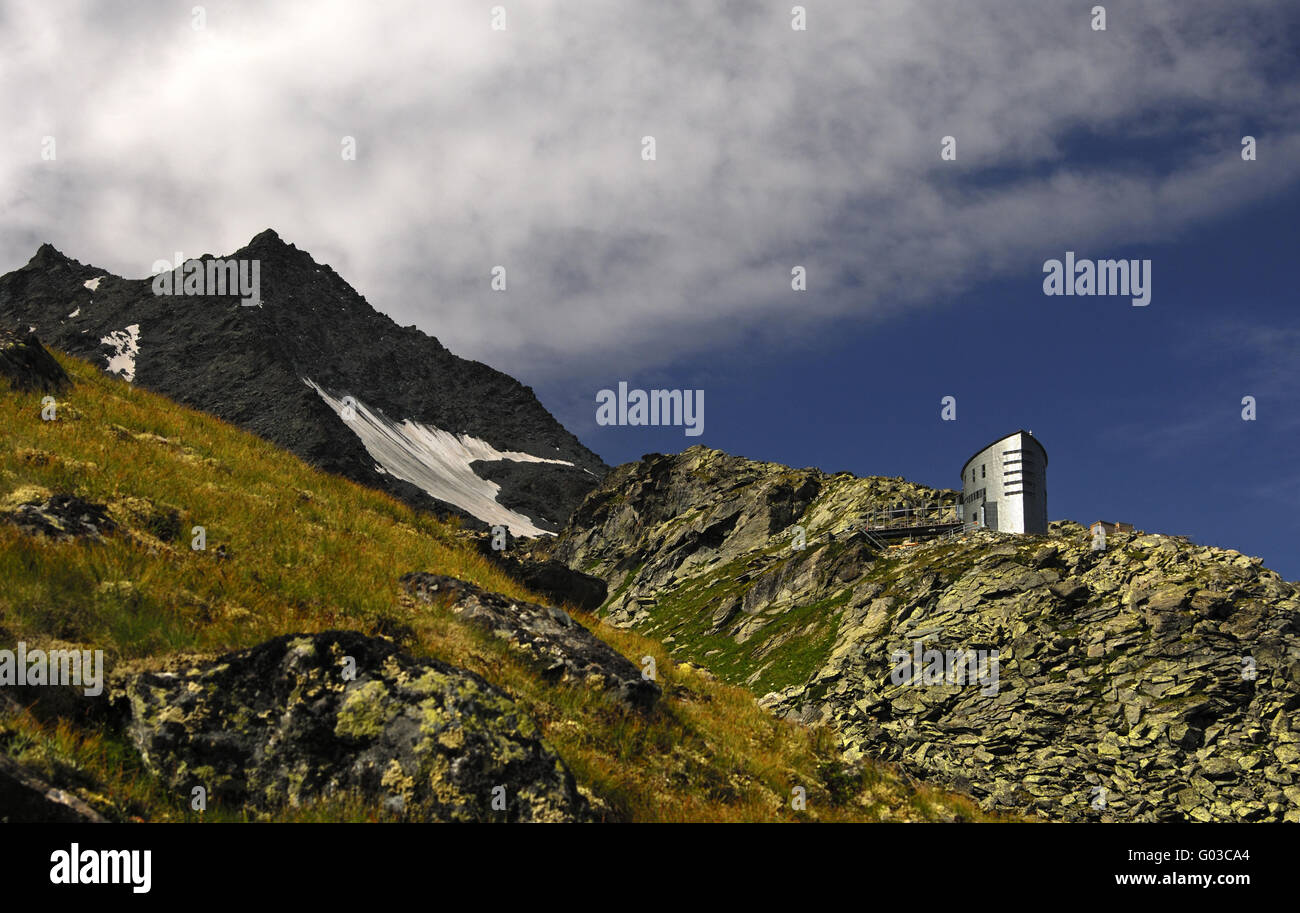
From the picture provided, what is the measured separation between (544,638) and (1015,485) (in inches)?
2595

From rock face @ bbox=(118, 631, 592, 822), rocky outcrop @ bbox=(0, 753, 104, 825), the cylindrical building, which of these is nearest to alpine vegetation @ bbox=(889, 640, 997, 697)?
the cylindrical building

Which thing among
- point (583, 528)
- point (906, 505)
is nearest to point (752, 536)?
point (906, 505)

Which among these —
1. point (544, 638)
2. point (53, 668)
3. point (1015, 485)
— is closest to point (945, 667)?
point (1015, 485)

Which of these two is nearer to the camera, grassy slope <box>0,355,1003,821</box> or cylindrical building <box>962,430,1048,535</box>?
grassy slope <box>0,355,1003,821</box>

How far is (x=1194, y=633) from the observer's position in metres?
48.4

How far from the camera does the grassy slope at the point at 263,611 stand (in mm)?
8562

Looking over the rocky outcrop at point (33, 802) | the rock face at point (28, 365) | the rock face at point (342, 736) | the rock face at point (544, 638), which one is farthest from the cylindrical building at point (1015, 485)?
the rocky outcrop at point (33, 802)

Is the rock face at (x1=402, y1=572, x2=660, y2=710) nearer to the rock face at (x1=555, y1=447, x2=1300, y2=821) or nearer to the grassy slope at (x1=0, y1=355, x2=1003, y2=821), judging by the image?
the grassy slope at (x1=0, y1=355, x2=1003, y2=821)

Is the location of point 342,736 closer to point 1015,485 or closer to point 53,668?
point 53,668

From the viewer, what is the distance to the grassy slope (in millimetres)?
8562

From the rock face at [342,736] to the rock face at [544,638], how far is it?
12.2 ft

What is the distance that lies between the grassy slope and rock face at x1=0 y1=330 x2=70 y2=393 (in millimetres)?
454
